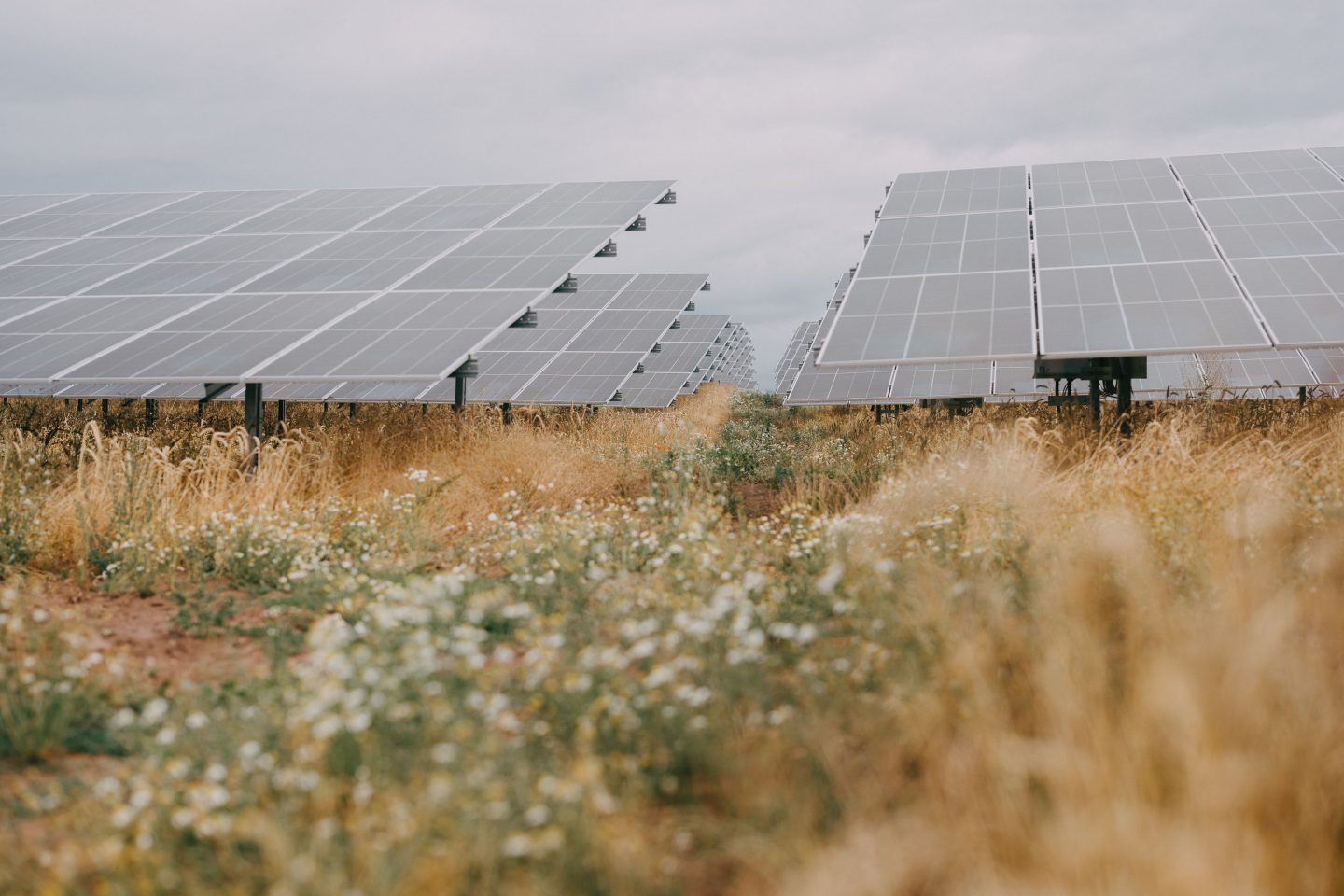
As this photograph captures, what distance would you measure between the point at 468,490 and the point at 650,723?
729 cm

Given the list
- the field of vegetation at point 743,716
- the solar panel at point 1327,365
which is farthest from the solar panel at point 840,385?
the field of vegetation at point 743,716

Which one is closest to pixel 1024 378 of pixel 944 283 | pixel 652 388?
pixel 652 388

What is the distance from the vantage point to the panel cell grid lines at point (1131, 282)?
9.01 metres

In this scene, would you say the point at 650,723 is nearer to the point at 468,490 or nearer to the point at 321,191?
the point at 468,490

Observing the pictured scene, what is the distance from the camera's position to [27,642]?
16.7 feet

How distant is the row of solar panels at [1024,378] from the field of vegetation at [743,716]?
12.4m

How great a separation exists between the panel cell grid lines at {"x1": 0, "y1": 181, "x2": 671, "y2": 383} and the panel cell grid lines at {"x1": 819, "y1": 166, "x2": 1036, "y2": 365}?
4233 mm

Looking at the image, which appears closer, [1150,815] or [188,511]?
[1150,815]

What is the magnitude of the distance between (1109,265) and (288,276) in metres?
11.8

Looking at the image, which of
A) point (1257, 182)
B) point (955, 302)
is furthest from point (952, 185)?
point (955, 302)

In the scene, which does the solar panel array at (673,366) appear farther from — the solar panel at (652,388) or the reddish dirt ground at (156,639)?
the reddish dirt ground at (156,639)

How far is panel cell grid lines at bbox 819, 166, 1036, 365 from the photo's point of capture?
31.5 feet

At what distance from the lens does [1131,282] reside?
10.3 m

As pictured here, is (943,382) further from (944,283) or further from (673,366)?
(673,366)
